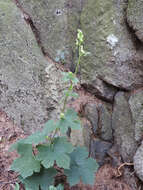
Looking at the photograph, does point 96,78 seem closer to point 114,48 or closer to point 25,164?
point 114,48

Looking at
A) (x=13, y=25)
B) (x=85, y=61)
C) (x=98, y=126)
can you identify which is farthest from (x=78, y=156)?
(x=13, y=25)

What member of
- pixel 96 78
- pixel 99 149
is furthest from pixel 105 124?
pixel 96 78

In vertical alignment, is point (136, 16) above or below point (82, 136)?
above

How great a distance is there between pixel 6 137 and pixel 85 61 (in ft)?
5.15

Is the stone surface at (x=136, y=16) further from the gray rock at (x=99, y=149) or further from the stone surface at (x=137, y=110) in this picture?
the gray rock at (x=99, y=149)

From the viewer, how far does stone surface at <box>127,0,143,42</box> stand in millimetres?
2324

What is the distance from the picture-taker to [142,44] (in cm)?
255

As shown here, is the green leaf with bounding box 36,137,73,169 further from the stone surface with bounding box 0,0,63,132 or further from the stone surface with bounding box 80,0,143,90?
the stone surface with bounding box 80,0,143,90

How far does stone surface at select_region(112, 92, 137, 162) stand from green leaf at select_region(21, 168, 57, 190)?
3.48 ft

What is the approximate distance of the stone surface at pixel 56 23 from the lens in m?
3.03

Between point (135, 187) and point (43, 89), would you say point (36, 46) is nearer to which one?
point (43, 89)

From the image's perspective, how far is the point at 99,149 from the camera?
2658 millimetres

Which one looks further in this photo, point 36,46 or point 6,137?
point 36,46

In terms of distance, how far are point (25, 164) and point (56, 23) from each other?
2.19 metres
